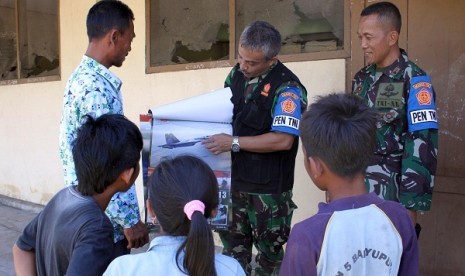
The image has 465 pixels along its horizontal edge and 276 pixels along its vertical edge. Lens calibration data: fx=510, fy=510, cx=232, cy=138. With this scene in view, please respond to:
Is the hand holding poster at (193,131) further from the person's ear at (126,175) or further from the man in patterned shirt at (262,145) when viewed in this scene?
the person's ear at (126,175)

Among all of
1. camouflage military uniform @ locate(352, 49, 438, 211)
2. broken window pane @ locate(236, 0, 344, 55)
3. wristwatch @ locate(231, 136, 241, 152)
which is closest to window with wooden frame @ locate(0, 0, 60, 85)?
broken window pane @ locate(236, 0, 344, 55)

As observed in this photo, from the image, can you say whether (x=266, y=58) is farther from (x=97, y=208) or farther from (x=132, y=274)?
(x=132, y=274)

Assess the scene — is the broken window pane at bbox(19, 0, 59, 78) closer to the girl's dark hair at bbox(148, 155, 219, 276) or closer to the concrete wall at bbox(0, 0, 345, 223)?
the concrete wall at bbox(0, 0, 345, 223)

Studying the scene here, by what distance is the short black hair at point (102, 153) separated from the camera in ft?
5.42

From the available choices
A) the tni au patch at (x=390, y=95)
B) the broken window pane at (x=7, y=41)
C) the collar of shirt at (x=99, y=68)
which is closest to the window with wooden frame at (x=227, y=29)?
the tni au patch at (x=390, y=95)

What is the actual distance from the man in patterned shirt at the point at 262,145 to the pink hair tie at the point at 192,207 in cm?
117

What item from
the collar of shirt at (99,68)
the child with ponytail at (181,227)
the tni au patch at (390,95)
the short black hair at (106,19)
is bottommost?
the child with ponytail at (181,227)

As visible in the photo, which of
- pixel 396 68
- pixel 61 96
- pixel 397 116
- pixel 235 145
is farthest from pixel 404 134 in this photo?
pixel 61 96

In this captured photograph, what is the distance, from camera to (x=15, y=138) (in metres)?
6.73

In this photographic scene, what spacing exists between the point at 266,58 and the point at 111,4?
0.79 m

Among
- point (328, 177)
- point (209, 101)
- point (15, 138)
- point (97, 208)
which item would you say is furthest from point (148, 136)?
point (15, 138)

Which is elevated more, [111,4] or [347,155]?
[111,4]

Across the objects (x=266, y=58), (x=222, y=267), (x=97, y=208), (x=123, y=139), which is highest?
(x=266, y=58)

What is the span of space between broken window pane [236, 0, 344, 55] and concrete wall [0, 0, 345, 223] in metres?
0.15
